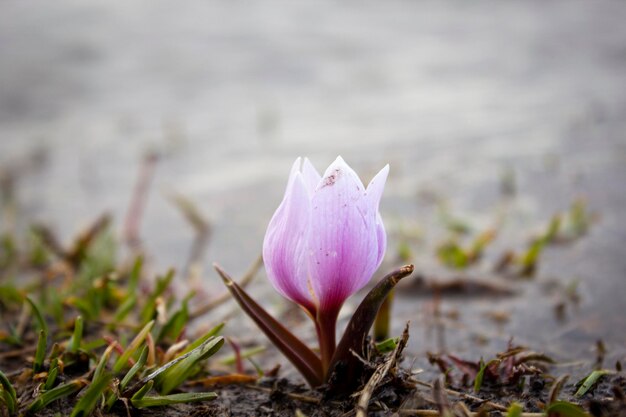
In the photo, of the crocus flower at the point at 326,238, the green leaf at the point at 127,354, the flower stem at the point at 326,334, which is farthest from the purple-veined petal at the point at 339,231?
the green leaf at the point at 127,354

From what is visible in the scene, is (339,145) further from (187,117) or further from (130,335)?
(130,335)

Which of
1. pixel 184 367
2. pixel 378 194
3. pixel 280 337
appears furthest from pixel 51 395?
pixel 378 194

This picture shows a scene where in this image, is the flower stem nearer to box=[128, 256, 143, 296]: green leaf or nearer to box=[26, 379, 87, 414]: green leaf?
box=[26, 379, 87, 414]: green leaf

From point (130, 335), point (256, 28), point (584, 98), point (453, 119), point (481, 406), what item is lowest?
point (130, 335)

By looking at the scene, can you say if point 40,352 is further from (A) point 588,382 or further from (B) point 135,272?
(A) point 588,382

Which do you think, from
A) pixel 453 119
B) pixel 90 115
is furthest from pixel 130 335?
pixel 90 115

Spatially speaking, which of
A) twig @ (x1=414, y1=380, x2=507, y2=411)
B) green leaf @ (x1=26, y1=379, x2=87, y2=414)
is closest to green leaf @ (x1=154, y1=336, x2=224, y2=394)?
green leaf @ (x1=26, y1=379, x2=87, y2=414)
